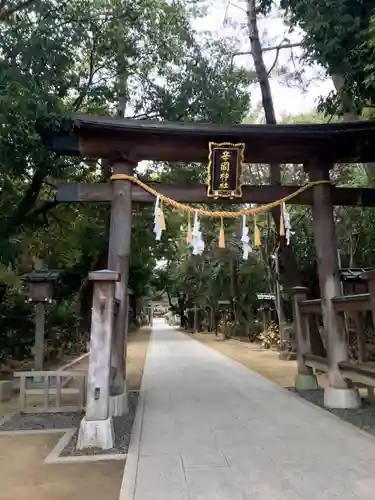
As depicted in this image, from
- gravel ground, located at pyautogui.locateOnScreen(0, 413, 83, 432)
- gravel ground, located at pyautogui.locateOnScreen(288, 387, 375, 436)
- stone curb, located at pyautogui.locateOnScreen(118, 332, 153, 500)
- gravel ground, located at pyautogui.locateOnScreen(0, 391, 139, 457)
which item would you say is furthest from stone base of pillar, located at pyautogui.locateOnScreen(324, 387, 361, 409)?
gravel ground, located at pyautogui.locateOnScreen(0, 413, 83, 432)

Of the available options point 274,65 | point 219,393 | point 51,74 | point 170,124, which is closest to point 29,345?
point 219,393

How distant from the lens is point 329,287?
22.7 ft

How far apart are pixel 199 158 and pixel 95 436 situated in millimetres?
4657

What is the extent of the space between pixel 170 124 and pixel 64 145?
1870 mm

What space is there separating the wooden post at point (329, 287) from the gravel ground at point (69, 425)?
3.25 meters

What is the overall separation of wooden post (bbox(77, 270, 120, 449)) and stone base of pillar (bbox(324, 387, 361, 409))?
3642 millimetres

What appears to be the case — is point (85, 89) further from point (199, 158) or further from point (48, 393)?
point (48, 393)

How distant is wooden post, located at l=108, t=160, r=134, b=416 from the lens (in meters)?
6.41

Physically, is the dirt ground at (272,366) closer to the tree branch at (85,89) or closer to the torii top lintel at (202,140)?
the torii top lintel at (202,140)

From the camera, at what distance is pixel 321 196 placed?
23.5 feet

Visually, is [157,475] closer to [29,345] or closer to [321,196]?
[321,196]

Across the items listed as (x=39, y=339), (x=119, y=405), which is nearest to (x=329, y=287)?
(x=119, y=405)

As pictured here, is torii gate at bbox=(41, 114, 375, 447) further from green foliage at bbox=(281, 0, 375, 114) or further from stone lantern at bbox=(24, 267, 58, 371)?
stone lantern at bbox=(24, 267, 58, 371)

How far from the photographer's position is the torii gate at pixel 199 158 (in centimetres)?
652
